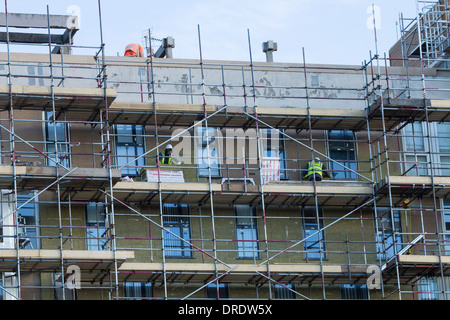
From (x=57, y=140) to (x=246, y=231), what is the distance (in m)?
Result: 6.22

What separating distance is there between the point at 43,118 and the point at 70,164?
1.66 meters

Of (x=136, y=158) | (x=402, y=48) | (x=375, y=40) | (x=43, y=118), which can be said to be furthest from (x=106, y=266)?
(x=402, y=48)

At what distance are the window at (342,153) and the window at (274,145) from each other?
4.92ft

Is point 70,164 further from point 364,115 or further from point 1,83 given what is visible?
point 364,115

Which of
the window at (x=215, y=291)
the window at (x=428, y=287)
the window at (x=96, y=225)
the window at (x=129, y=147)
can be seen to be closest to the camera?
the window at (x=96, y=225)

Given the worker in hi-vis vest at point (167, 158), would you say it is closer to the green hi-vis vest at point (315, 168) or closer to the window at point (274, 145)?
the window at point (274, 145)

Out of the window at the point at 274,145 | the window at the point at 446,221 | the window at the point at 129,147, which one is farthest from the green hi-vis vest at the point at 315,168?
the window at the point at 129,147

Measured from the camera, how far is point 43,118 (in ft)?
92.7

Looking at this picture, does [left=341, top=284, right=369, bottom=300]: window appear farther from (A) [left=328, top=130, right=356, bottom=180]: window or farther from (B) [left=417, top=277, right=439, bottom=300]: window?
(A) [left=328, top=130, right=356, bottom=180]: window

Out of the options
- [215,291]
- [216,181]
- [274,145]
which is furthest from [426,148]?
[215,291]

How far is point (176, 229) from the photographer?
28266 millimetres

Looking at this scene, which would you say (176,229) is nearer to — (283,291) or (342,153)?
(283,291)

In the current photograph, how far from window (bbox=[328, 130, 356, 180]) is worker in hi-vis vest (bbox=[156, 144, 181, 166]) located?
4.87 meters

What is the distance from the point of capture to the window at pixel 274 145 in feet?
97.9
